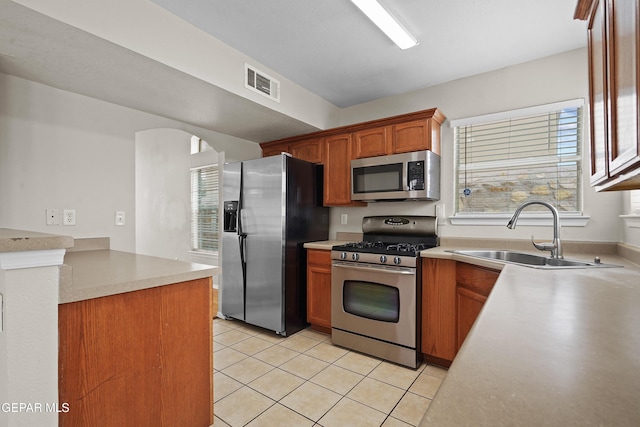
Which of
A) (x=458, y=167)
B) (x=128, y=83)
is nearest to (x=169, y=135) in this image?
(x=128, y=83)

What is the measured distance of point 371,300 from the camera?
2580 mm

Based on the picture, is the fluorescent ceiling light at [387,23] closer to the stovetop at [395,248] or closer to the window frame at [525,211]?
the window frame at [525,211]

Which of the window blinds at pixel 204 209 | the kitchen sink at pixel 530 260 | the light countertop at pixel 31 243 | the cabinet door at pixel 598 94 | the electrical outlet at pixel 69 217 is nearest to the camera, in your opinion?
the light countertop at pixel 31 243

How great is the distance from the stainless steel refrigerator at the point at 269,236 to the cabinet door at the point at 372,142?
0.57 meters

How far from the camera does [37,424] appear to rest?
942mm

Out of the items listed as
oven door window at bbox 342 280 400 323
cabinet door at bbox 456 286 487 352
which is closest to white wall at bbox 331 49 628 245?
cabinet door at bbox 456 286 487 352

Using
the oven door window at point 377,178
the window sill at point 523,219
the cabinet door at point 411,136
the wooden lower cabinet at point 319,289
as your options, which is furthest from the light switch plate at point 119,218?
the window sill at point 523,219

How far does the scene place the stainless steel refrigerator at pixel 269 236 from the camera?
2.97 metres

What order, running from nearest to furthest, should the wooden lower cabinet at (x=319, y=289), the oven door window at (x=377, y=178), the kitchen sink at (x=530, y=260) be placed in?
the kitchen sink at (x=530, y=260), the oven door window at (x=377, y=178), the wooden lower cabinet at (x=319, y=289)

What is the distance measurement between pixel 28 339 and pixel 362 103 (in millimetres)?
3379

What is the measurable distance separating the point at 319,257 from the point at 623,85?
8.22 ft

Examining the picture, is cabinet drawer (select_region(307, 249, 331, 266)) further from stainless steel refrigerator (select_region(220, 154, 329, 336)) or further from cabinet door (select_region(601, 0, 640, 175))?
cabinet door (select_region(601, 0, 640, 175))

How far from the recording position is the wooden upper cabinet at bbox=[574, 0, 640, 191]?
2.32 feet

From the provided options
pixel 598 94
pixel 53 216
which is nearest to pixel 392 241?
pixel 598 94
